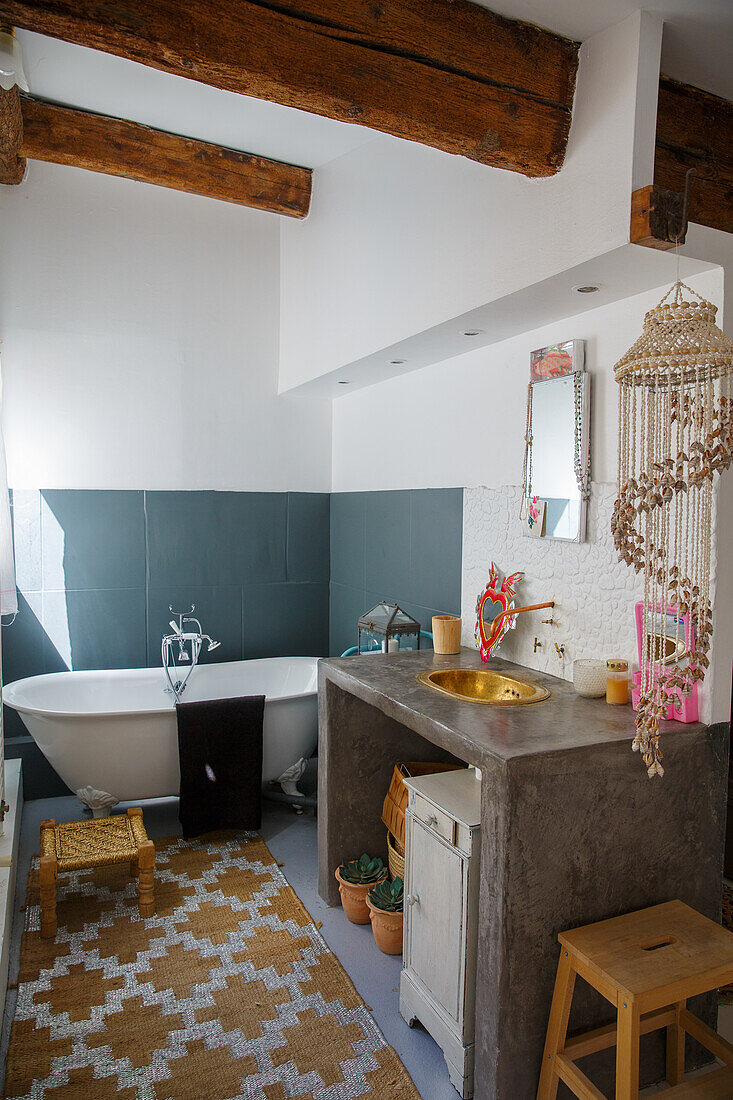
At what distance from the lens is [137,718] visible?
3342 mm

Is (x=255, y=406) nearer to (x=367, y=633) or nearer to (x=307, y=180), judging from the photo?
(x=307, y=180)

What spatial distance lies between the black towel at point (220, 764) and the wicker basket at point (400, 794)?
799 millimetres

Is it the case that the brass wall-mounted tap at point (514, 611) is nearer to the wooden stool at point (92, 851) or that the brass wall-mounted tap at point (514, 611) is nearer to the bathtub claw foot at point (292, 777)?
the bathtub claw foot at point (292, 777)

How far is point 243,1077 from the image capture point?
204cm

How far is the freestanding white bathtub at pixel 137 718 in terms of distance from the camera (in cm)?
329

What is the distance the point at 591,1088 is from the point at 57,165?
438 centimetres

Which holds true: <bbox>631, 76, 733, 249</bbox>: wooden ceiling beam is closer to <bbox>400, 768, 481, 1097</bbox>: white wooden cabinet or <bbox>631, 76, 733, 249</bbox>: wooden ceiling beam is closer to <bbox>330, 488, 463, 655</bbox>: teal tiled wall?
<bbox>330, 488, 463, 655</bbox>: teal tiled wall

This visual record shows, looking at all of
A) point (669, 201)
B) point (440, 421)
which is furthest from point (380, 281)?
point (669, 201)

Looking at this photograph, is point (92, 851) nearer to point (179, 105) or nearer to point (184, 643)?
point (184, 643)

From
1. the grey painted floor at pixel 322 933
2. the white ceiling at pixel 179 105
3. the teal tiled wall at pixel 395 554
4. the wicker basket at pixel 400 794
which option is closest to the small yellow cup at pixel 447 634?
the teal tiled wall at pixel 395 554

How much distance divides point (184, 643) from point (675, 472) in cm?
307

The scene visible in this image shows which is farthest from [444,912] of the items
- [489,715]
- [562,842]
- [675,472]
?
[675,472]

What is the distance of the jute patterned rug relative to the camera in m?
2.02

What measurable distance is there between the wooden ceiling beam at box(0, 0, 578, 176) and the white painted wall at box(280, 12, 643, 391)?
0.40 ft
